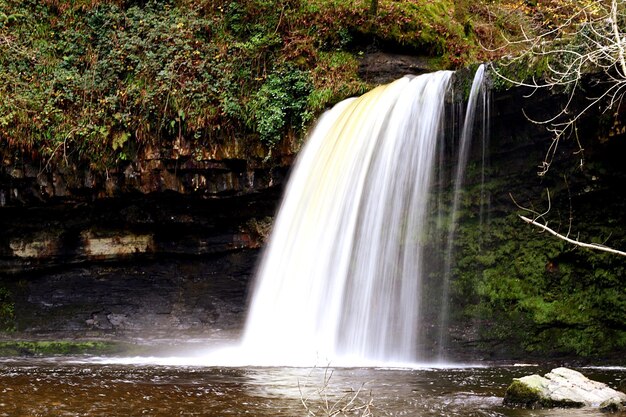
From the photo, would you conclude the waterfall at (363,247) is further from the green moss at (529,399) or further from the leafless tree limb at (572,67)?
the green moss at (529,399)

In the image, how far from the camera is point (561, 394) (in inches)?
238

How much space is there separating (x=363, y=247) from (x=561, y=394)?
4659mm

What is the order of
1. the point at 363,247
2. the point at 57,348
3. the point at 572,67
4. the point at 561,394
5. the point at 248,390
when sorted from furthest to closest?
the point at 57,348 < the point at 363,247 < the point at 572,67 < the point at 248,390 < the point at 561,394

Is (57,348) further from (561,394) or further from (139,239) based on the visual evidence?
(561,394)

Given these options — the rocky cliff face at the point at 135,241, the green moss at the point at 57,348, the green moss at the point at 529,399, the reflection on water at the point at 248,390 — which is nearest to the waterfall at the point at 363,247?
the reflection on water at the point at 248,390

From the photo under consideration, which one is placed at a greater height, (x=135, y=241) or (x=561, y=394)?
(x=135, y=241)

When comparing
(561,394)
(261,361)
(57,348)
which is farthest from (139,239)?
(561,394)

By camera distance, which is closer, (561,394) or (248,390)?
(561,394)

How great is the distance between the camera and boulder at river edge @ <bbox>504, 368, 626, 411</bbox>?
19.6 feet

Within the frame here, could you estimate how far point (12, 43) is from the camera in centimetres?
1446

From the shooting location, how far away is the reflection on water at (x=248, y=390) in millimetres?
5879

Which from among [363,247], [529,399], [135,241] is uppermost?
[135,241]

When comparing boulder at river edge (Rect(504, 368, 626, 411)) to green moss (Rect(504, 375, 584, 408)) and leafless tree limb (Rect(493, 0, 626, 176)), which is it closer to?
green moss (Rect(504, 375, 584, 408))

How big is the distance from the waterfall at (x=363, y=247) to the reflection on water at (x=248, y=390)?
5.13 ft
